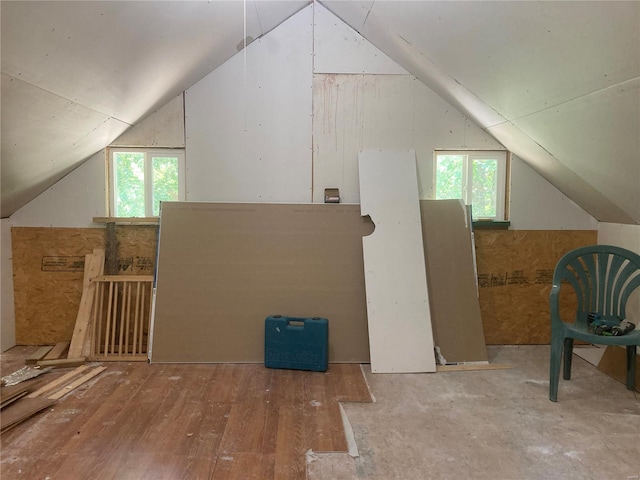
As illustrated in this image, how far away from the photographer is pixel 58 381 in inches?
102

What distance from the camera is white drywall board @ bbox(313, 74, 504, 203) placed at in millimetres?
3252

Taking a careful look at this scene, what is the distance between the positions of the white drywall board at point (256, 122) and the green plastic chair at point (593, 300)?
197 cm

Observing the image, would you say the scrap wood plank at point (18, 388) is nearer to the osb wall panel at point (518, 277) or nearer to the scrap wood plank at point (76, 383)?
the scrap wood plank at point (76, 383)

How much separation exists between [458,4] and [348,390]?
229cm

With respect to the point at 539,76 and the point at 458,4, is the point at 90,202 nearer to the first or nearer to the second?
the point at 458,4

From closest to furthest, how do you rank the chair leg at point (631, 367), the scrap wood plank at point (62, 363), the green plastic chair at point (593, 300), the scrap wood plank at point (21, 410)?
the scrap wood plank at point (21, 410)
the green plastic chair at point (593, 300)
the chair leg at point (631, 367)
the scrap wood plank at point (62, 363)

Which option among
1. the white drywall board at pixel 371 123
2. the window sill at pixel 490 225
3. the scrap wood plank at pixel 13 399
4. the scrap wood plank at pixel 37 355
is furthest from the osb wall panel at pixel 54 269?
the window sill at pixel 490 225

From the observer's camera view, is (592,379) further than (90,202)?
No

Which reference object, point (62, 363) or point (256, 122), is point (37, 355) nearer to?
point (62, 363)

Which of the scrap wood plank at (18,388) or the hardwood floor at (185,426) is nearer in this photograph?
the hardwood floor at (185,426)

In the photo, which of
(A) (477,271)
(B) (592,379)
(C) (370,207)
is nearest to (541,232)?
(A) (477,271)

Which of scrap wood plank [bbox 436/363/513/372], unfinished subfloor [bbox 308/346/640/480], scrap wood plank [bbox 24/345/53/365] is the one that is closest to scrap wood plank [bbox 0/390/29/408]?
scrap wood plank [bbox 24/345/53/365]

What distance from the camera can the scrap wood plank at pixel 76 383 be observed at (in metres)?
2.41

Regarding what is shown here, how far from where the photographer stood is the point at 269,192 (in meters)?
3.28
